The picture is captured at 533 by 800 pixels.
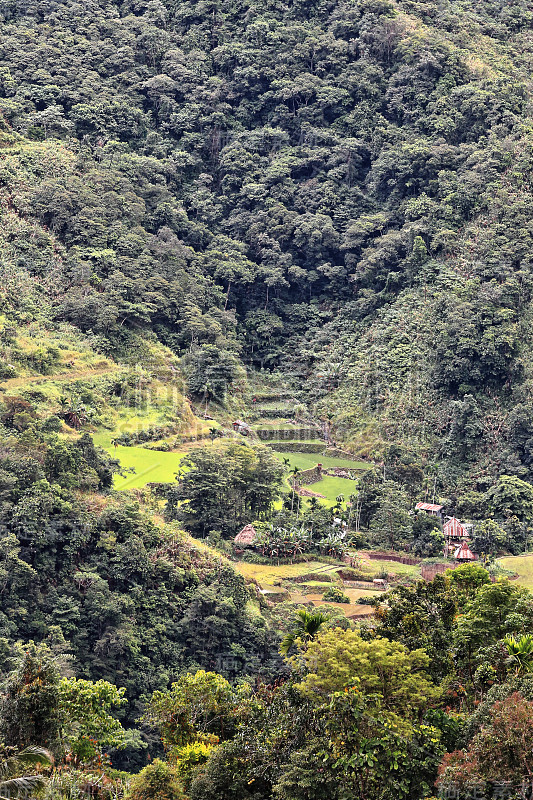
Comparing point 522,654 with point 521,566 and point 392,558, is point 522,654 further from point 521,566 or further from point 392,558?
point 392,558

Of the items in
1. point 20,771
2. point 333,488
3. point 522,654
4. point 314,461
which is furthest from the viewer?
point 314,461

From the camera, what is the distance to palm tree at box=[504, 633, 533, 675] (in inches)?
627

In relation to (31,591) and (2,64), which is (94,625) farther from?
(2,64)

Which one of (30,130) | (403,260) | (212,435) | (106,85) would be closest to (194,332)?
(212,435)

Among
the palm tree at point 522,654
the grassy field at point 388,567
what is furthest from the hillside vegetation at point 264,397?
the grassy field at point 388,567

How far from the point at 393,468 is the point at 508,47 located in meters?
27.2

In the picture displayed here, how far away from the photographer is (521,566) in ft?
107

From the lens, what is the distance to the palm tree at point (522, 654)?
15938 mm

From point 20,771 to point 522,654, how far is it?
774 cm

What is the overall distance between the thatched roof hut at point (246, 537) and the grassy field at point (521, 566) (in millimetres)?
7892

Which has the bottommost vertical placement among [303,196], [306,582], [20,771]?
[306,582]

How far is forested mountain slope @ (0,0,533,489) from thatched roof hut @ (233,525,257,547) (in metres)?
8.28

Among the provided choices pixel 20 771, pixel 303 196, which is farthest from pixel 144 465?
pixel 303 196

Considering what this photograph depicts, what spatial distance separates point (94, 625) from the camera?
86.6 ft
